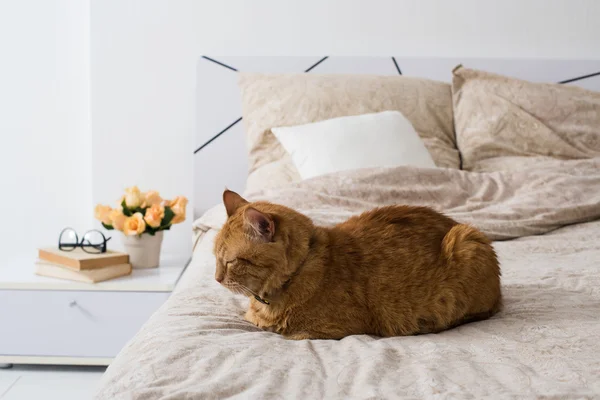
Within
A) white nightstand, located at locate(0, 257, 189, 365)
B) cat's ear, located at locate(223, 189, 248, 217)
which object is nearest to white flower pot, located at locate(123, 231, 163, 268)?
white nightstand, located at locate(0, 257, 189, 365)

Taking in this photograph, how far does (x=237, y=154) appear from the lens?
2.73 meters

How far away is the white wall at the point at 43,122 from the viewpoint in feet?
9.09

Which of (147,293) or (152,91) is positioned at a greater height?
(152,91)

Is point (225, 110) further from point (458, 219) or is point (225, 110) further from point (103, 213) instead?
point (458, 219)

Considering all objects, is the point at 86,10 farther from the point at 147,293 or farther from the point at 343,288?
the point at 343,288

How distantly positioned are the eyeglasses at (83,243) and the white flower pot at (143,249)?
9 centimetres

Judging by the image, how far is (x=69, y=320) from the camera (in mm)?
2201

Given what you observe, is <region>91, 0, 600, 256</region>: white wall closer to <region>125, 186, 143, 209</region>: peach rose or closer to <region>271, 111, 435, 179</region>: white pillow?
<region>125, 186, 143, 209</region>: peach rose

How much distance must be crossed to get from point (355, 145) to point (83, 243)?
1000 millimetres

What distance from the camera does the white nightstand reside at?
2195mm

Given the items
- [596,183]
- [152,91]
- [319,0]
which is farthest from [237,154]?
[596,183]

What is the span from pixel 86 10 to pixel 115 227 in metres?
0.97

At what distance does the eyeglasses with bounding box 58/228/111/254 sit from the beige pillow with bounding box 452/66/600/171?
130 centimetres

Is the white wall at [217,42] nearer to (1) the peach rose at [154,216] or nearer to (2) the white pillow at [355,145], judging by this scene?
(1) the peach rose at [154,216]
